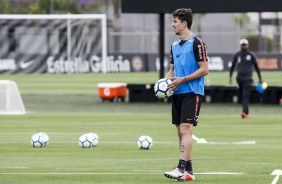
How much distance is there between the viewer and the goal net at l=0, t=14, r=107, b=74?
197 ft

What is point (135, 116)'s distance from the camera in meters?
28.5

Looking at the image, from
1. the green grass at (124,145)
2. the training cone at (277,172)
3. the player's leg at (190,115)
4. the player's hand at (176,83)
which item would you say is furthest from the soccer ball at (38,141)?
the player's hand at (176,83)

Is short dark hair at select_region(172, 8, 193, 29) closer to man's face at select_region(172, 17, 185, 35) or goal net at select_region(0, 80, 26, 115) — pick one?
man's face at select_region(172, 17, 185, 35)

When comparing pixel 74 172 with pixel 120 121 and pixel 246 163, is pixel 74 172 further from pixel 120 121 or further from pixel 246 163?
pixel 120 121

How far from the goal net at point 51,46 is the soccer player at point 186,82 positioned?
144ft

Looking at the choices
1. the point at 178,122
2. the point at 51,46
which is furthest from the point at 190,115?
the point at 51,46

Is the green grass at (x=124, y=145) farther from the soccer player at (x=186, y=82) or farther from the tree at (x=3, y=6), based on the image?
the tree at (x=3, y=6)

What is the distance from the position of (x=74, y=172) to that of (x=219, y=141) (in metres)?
5.99

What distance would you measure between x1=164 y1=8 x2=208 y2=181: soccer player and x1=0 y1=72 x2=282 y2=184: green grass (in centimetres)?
36

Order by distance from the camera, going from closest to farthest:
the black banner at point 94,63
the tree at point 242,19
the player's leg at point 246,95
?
the player's leg at point 246,95
the black banner at point 94,63
the tree at point 242,19

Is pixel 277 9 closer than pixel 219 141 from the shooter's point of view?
No

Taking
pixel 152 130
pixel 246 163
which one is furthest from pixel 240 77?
pixel 246 163

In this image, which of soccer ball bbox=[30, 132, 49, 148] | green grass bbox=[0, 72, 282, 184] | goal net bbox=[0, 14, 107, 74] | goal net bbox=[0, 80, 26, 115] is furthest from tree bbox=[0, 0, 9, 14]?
soccer ball bbox=[30, 132, 49, 148]

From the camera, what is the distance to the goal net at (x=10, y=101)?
2922 cm
